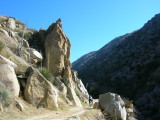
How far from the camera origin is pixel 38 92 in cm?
1864

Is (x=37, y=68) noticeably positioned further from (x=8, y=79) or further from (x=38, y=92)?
(x=8, y=79)

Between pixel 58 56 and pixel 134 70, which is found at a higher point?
pixel 134 70

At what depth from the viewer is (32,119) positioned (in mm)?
13359

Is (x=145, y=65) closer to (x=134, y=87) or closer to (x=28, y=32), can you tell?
(x=134, y=87)

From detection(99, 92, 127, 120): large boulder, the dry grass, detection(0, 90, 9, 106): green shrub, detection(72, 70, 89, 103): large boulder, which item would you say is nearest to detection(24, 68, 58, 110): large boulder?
the dry grass

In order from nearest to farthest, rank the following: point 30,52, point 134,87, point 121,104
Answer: point 121,104 → point 30,52 → point 134,87

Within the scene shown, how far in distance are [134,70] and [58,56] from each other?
60269 mm

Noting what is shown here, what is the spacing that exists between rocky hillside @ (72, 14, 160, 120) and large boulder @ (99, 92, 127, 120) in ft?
154

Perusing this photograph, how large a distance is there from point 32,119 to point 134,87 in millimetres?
73214

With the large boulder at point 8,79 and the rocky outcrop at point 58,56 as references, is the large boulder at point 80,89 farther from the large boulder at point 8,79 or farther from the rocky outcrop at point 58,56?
the large boulder at point 8,79

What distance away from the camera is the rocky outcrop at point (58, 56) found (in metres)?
34.8

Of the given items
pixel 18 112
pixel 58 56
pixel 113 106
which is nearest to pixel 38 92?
pixel 18 112

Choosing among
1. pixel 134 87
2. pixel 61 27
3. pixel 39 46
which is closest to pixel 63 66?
pixel 39 46

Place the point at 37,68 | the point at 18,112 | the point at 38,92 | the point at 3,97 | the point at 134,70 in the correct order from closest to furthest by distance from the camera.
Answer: the point at 3,97 < the point at 18,112 < the point at 38,92 < the point at 37,68 < the point at 134,70
